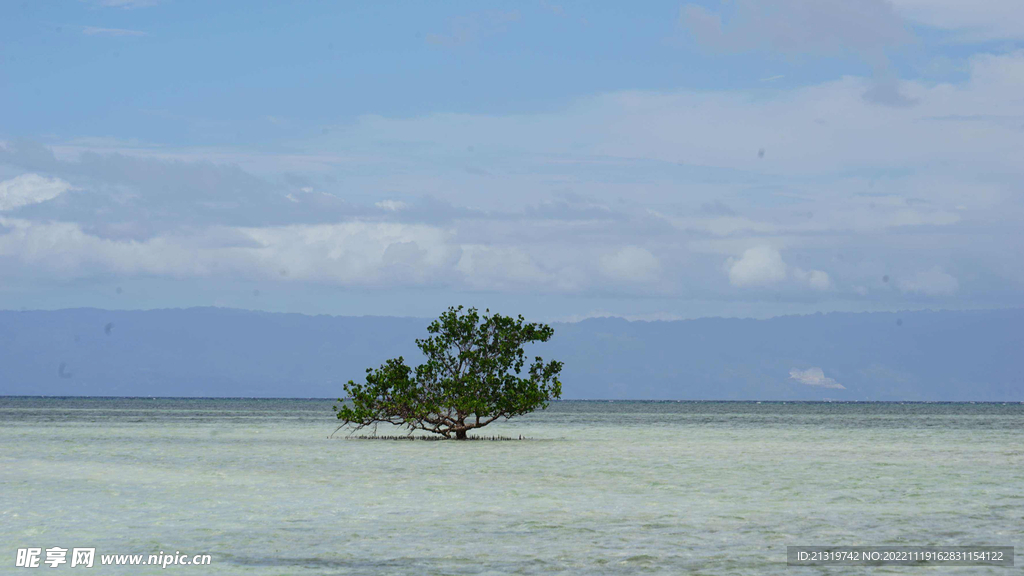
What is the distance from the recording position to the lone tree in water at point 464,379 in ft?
207

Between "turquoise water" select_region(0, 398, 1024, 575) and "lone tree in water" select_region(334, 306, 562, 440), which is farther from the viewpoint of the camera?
"lone tree in water" select_region(334, 306, 562, 440)

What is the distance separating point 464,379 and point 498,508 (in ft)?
106

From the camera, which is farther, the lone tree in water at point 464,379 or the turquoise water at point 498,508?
the lone tree in water at point 464,379

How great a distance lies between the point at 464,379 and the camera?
2483 inches

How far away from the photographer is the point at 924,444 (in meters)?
70.8

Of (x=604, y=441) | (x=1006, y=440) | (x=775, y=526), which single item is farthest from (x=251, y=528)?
(x=1006, y=440)

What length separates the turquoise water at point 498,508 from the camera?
22359 millimetres

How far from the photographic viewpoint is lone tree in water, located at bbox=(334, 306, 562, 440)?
63.2 meters

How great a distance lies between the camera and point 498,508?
30.8 meters

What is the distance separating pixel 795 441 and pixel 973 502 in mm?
44665

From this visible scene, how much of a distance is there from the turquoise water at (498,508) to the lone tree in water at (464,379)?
6.01m

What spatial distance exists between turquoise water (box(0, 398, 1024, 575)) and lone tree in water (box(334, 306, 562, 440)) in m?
6.01

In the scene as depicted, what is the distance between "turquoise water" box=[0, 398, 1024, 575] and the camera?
22359 millimetres

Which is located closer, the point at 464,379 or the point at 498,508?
the point at 498,508
